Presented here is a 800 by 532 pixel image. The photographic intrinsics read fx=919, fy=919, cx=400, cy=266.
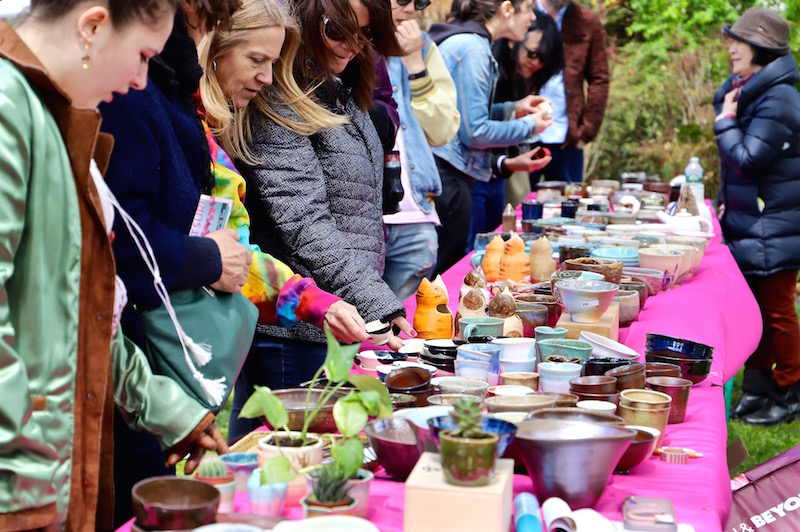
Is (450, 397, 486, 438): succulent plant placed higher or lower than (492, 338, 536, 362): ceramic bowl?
higher

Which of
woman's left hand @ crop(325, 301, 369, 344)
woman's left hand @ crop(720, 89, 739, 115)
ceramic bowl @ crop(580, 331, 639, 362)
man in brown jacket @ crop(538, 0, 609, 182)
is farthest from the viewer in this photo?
man in brown jacket @ crop(538, 0, 609, 182)

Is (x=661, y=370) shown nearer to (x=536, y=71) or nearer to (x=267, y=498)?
(x=267, y=498)

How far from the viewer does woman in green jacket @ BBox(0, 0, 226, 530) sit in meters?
1.21

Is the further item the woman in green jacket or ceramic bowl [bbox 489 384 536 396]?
ceramic bowl [bbox 489 384 536 396]

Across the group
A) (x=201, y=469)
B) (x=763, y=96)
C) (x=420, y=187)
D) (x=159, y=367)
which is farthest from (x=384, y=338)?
(x=763, y=96)

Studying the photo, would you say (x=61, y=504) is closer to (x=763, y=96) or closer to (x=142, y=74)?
(x=142, y=74)

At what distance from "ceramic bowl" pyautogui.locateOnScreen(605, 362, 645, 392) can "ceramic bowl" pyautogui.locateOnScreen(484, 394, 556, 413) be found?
190mm

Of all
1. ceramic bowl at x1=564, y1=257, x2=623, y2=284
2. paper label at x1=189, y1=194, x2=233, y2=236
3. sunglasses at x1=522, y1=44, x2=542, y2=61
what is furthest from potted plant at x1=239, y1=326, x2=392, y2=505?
sunglasses at x1=522, y1=44, x2=542, y2=61

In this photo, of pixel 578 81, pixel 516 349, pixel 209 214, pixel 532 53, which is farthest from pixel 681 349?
pixel 578 81

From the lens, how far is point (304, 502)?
1209 millimetres

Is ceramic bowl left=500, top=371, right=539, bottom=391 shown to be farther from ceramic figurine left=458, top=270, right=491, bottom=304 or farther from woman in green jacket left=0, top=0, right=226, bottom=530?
woman in green jacket left=0, top=0, right=226, bottom=530

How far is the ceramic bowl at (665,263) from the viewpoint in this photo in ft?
9.77

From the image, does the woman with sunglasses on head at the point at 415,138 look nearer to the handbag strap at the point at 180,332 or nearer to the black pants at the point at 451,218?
the black pants at the point at 451,218

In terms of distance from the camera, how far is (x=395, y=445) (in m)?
1.40
